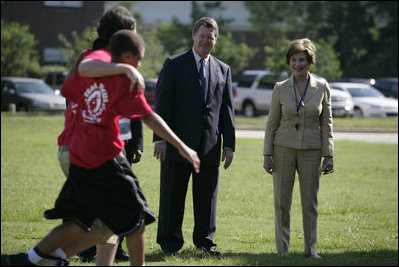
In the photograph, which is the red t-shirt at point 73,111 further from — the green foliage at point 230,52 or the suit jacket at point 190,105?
the green foliage at point 230,52

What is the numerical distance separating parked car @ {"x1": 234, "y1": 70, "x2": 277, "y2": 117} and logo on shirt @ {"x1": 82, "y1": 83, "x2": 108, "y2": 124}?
29.0m

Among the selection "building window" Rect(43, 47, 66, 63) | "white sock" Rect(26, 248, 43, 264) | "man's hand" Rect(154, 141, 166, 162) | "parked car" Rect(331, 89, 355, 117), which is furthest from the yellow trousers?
"building window" Rect(43, 47, 66, 63)

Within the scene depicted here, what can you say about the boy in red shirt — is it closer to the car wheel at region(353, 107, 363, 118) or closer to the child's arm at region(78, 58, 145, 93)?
the child's arm at region(78, 58, 145, 93)

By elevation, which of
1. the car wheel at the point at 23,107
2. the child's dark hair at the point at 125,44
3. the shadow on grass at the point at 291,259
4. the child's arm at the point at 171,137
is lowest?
the car wheel at the point at 23,107

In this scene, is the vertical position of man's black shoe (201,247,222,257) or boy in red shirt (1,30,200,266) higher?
→ boy in red shirt (1,30,200,266)

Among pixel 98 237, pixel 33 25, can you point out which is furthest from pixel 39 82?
pixel 98 237

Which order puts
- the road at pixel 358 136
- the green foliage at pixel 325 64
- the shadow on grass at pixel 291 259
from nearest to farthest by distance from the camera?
1. the shadow on grass at pixel 291 259
2. the road at pixel 358 136
3. the green foliage at pixel 325 64

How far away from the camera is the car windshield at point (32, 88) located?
34.4 meters

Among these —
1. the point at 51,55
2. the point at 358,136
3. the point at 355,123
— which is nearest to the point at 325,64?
the point at 355,123

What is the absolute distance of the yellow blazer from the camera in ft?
21.5

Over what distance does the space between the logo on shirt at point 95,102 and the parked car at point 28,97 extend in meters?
29.2

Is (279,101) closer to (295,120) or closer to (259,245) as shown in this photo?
(295,120)

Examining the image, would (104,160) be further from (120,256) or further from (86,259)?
(120,256)

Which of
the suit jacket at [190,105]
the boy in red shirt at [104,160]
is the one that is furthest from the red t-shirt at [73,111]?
the suit jacket at [190,105]
